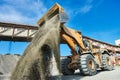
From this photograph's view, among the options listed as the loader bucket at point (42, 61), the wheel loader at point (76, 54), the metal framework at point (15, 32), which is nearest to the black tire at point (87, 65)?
the wheel loader at point (76, 54)

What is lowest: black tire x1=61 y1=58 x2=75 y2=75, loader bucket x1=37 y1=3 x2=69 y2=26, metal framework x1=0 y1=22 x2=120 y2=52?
black tire x1=61 y1=58 x2=75 y2=75

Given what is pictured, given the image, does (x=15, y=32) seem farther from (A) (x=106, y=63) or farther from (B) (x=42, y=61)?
(B) (x=42, y=61)

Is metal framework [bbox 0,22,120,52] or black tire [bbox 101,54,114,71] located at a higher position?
metal framework [bbox 0,22,120,52]

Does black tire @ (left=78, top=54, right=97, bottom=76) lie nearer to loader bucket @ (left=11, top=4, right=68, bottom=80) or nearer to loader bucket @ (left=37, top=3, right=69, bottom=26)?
loader bucket @ (left=37, top=3, right=69, bottom=26)

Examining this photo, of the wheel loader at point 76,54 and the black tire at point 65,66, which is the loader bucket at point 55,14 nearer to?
the wheel loader at point 76,54

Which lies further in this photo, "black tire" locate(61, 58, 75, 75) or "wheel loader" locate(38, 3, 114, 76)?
"black tire" locate(61, 58, 75, 75)

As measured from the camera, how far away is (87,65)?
8.86 meters

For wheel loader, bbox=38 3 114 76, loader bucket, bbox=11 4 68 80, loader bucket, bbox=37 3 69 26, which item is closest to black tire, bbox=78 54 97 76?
wheel loader, bbox=38 3 114 76

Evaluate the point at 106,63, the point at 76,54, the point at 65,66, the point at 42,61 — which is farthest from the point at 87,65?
the point at 42,61

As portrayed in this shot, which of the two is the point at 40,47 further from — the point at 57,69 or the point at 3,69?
the point at 3,69

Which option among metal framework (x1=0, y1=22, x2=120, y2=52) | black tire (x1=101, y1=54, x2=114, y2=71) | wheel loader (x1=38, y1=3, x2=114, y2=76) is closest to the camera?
wheel loader (x1=38, y1=3, x2=114, y2=76)

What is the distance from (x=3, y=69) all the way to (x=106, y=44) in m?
19.3

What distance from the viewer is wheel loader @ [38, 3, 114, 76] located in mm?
8414

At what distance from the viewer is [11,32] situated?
1758cm
